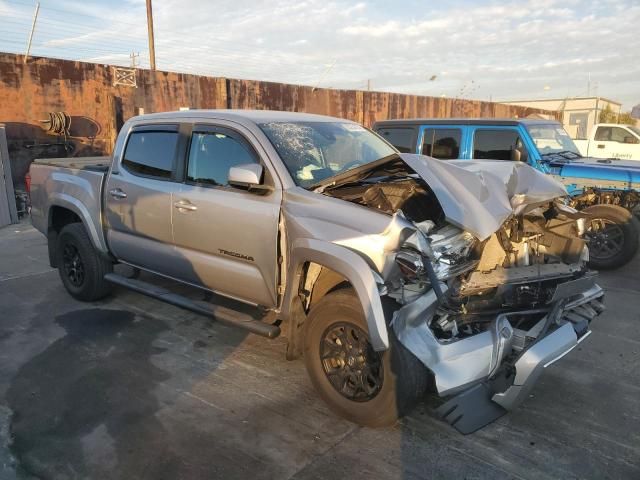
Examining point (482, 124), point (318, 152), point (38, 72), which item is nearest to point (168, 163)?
point (318, 152)

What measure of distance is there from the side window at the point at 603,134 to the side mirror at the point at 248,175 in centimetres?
1310

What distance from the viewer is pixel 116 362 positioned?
13.5 feet

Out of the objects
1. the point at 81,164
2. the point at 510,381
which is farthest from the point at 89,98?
the point at 510,381

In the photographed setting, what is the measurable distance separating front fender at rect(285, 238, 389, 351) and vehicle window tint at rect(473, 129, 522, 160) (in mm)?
5016

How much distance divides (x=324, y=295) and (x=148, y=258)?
204 centimetres

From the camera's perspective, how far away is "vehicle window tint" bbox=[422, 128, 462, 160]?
7680 mm

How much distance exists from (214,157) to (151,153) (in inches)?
35.2

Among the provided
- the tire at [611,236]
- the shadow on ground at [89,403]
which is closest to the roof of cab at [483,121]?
the tire at [611,236]

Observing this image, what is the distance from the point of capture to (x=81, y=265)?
17.7 feet

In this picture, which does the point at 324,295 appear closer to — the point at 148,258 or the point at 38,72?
the point at 148,258

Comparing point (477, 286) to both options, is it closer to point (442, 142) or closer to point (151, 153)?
point (151, 153)

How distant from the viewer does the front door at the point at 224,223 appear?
3586 millimetres

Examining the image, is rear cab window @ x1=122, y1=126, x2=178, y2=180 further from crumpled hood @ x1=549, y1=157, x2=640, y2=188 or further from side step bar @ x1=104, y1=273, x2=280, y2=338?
crumpled hood @ x1=549, y1=157, x2=640, y2=188

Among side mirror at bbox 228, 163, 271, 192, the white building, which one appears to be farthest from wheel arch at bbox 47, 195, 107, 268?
the white building
